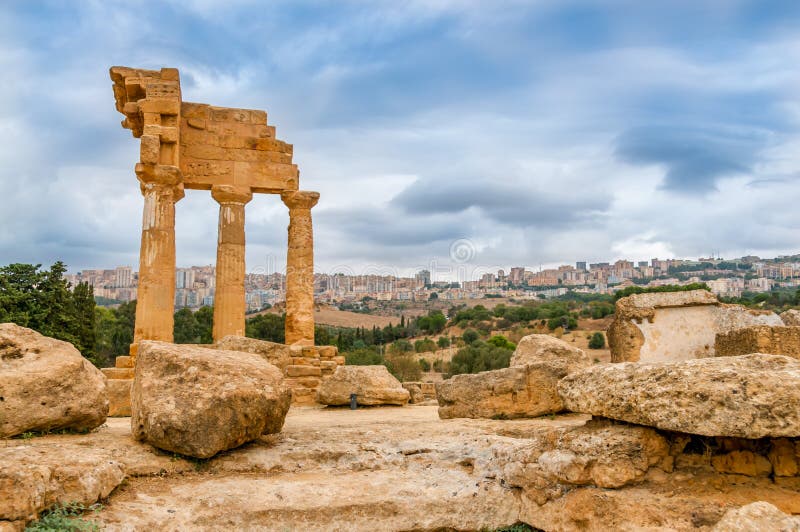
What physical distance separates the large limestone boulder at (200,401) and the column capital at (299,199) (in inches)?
438

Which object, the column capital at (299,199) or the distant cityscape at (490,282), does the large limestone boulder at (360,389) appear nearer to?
the column capital at (299,199)

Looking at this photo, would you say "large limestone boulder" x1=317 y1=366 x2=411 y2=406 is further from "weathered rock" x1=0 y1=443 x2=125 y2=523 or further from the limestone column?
"weathered rock" x1=0 y1=443 x2=125 y2=523

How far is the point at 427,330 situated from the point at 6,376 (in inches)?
2024

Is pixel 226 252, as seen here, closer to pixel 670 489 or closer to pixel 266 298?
pixel 670 489

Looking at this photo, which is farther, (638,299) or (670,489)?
(638,299)

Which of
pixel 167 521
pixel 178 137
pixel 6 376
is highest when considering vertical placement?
pixel 178 137

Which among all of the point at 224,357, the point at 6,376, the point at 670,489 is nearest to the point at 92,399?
A: the point at 6,376

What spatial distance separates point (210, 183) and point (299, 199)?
2285 mm

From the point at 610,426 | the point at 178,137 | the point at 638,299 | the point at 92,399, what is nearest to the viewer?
the point at 610,426

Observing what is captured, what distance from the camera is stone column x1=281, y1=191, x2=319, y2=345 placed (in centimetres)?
1703

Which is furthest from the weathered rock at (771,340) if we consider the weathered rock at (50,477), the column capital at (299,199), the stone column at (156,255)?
the stone column at (156,255)

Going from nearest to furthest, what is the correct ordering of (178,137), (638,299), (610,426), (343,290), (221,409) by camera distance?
(610,426)
(221,409)
(638,299)
(178,137)
(343,290)

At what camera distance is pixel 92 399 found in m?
6.34

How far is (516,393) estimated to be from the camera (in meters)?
8.16
